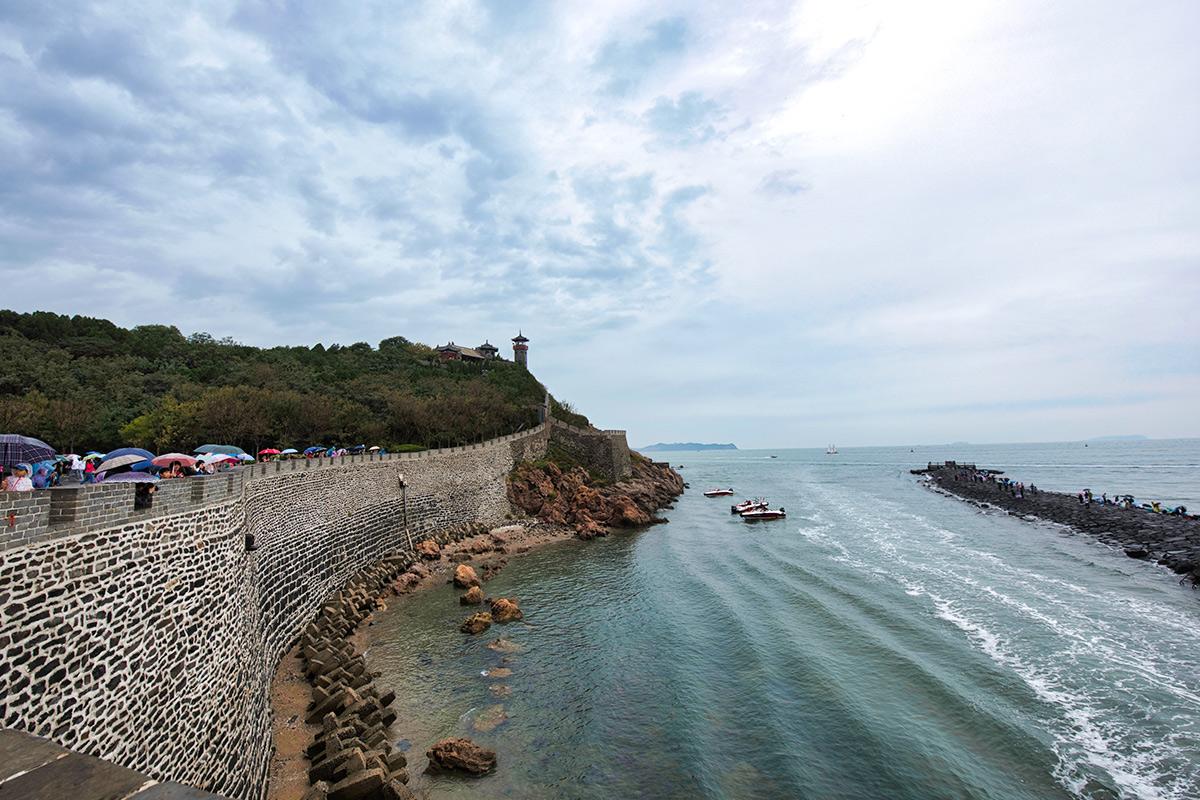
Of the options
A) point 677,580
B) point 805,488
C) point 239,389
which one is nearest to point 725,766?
point 677,580

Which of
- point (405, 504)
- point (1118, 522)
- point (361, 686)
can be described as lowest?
point (361, 686)

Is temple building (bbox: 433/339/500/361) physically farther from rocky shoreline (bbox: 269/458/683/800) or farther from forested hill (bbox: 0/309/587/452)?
rocky shoreline (bbox: 269/458/683/800)

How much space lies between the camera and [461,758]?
49.9ft

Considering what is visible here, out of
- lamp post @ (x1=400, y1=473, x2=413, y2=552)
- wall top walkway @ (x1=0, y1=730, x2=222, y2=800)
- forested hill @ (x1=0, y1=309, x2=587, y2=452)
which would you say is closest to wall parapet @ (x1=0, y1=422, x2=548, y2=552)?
wall top walkway @ (x1=0, y1=730, x2=222, y2=800)

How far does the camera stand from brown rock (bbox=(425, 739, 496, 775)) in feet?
49.8

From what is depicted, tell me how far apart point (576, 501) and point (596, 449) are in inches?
546

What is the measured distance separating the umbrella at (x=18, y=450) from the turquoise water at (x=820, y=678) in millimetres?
12833

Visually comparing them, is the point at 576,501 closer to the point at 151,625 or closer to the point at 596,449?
the point at 596,449

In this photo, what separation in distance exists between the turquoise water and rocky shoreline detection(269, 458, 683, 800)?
0.98 metres

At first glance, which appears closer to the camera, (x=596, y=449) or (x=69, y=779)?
(x=69, y=779)

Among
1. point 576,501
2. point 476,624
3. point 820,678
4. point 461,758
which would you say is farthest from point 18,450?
point 576,501

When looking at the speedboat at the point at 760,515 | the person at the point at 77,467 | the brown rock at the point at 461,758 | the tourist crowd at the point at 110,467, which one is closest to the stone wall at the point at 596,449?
the speedboat at the point at 760,515

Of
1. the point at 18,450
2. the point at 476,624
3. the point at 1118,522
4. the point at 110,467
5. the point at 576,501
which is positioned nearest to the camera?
the point at 18,450

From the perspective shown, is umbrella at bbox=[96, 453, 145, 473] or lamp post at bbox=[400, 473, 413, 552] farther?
lamp post at bbox=[400, 473, 413, 552]
